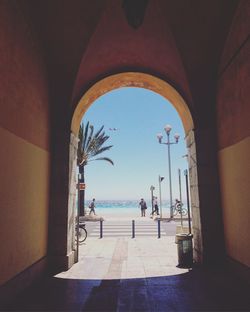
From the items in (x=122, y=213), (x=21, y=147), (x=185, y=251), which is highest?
(x=21, y=147)

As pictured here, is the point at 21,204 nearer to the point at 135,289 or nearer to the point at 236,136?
the point at 135,289

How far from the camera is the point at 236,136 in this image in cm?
635

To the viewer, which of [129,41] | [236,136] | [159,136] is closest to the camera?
[236,136]

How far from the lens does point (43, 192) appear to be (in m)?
7.06

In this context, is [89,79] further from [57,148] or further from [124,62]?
[57,148]

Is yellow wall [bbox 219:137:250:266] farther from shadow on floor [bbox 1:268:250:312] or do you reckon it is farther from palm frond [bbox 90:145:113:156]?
palm frond [bbox 90:145:113:156]

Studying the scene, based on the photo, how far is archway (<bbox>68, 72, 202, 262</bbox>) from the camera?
794 cm

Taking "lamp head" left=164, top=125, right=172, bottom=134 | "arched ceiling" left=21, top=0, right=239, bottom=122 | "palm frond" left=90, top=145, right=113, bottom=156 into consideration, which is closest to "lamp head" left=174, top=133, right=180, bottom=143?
"lamp head" left=164, top=125, right=172, bottom=134

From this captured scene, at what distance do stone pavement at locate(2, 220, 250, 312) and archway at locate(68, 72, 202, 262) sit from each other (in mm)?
1083

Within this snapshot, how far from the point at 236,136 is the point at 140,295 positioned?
4278mm

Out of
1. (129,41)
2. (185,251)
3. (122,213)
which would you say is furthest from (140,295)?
(122,213)

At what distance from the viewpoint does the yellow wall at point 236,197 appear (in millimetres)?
5809

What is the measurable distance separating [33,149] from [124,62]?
4182mm

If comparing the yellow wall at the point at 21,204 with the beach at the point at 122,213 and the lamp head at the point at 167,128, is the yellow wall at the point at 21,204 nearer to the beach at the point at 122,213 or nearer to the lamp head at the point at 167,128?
the lamp head at the point at 167,128
